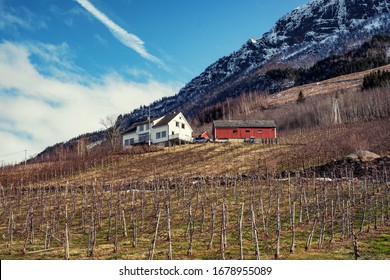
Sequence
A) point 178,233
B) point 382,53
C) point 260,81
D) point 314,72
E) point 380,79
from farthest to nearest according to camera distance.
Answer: point 260,81 → point 314,72 → point 382,53 → point 380,79 → point 178,233

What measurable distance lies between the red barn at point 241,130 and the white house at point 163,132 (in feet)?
18.9

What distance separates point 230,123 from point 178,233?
51365 mm

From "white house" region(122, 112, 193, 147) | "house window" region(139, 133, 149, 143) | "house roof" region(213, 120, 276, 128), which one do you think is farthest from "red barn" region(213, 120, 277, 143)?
"house window" region(139, 133, 149, 143)

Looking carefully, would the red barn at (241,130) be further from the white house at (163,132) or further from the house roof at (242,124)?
the white house at (163,132)

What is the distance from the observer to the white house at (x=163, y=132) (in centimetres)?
6812

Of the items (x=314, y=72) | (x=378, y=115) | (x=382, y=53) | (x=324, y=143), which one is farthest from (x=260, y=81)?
(x=324, y=143)

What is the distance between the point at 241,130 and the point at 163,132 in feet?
44.4

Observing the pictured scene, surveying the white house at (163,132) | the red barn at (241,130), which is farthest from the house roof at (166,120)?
the red barn at (241,130)

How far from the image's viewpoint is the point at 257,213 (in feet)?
71.8

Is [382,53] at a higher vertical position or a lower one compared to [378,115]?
higher

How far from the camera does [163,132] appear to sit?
6900 cm

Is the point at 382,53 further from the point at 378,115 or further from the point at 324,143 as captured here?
the point at 324,143

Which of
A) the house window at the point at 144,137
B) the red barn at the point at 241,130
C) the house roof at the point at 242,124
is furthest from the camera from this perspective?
the house window at the point at 144,137

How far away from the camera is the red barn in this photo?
222 feet
